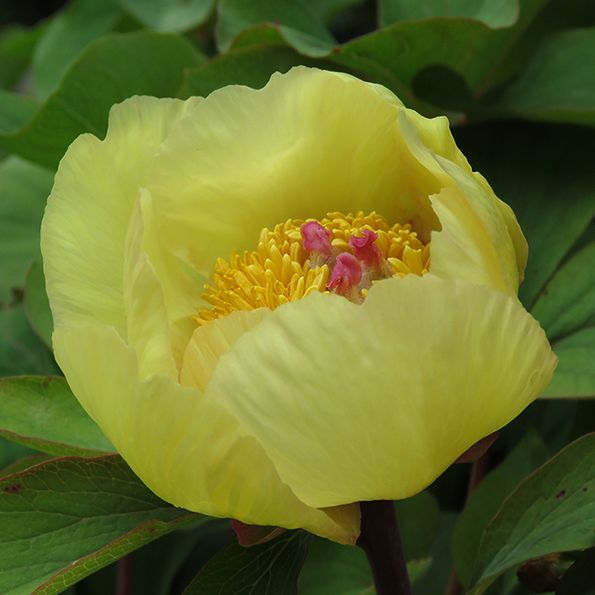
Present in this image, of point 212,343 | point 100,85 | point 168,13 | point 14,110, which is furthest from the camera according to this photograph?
point 168,13

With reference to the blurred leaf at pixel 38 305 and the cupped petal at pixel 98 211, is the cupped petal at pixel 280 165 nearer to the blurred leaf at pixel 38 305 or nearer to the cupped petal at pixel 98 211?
the cupped petal at pixel 98 211

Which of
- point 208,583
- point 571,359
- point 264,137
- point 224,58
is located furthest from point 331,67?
point 208,583

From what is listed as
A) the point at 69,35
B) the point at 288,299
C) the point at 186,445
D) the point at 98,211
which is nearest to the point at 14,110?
the point at 69,35

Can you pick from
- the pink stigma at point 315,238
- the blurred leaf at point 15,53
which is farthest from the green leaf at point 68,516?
the blurred leaf at point 15,53

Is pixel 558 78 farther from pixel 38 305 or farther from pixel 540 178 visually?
pixel 38 305

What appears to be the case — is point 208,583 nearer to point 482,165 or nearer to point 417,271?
point 417,271

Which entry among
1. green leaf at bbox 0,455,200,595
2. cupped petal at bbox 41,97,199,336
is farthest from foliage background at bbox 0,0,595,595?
cupped petal at bbox 41,97,199,336
